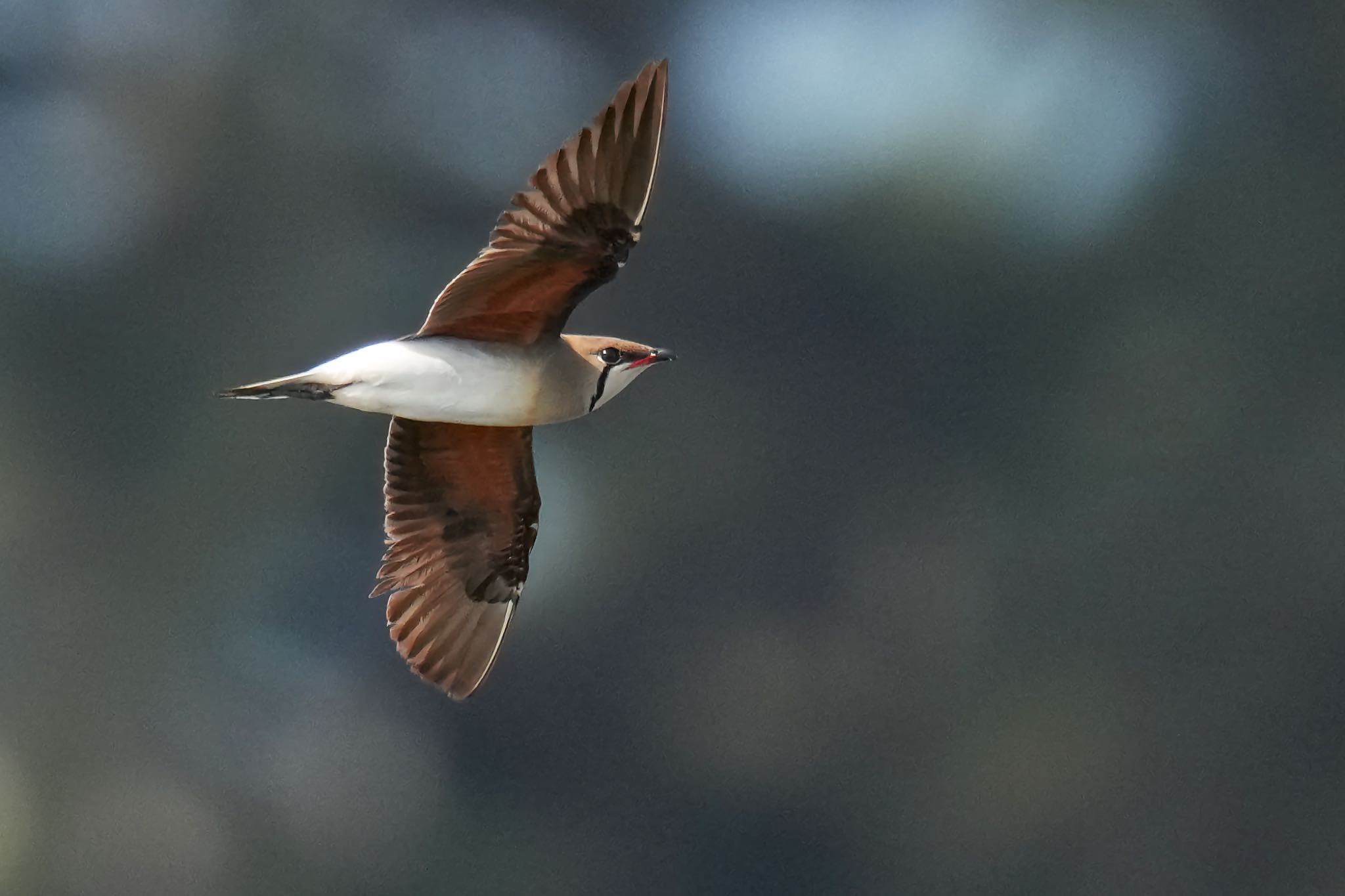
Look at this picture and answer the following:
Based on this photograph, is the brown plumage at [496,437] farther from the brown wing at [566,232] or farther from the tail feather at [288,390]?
the tail feather at [288,390]

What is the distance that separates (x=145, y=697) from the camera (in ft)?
8.25

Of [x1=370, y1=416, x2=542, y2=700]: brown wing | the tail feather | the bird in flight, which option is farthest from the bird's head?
the tail feather

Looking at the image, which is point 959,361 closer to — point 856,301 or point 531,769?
point 856,301

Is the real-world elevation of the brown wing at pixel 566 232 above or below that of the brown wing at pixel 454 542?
above

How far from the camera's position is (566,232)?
4.23 ft

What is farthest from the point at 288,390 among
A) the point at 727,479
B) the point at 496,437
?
the point at 727,479

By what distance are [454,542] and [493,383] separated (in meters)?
0.26

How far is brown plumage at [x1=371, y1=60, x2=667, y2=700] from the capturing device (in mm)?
1256

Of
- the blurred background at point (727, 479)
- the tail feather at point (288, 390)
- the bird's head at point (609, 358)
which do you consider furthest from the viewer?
the blurred background at point (727, 479)

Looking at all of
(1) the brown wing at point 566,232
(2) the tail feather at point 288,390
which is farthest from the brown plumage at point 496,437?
(2) the tail feather at point 288,390

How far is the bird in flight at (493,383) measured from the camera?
1.26 m

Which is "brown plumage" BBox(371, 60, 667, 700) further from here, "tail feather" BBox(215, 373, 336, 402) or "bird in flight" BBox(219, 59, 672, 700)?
"tail feather" BBox(215, 373, 336, 402)

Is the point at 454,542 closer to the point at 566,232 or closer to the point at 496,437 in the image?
the point at 496,437

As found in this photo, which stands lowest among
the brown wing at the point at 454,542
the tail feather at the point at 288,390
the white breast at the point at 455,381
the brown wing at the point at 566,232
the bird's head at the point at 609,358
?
the brown wing at the point at 454,542
